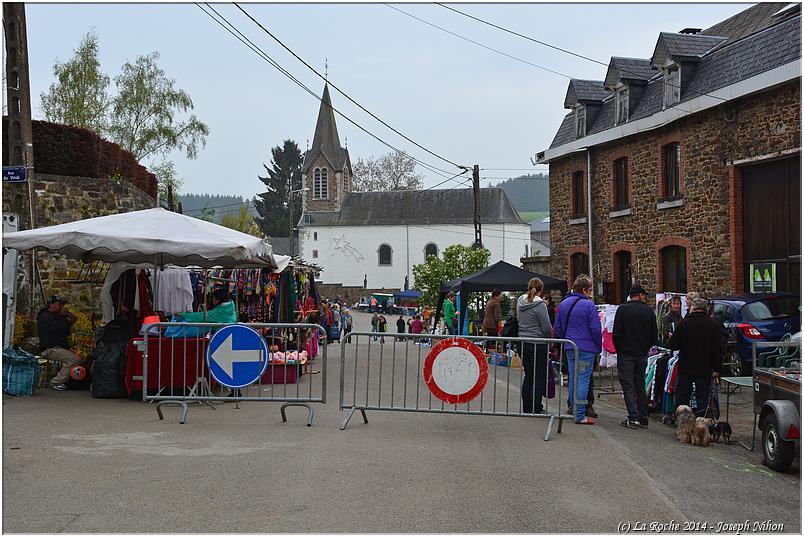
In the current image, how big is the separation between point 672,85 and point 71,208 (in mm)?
15267

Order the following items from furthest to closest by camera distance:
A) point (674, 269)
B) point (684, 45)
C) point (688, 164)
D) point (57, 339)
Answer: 1. point (684, 45)
2. point (674, 269)
3. point (688, 164)
4. point (57, 339)

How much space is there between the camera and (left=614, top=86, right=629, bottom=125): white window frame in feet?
79.7

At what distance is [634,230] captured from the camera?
77.0 ft

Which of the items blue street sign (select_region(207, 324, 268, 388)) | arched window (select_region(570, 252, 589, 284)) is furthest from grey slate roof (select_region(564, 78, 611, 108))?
blue street sign (select_region(207, 324, 268, 388))

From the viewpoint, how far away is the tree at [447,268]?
134ft

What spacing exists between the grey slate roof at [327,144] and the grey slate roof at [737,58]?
73.5m

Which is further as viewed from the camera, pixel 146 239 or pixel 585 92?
pixel 585 92

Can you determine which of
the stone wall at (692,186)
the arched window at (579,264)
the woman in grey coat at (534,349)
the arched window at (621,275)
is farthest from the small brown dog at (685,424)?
the arched window at (579,264)

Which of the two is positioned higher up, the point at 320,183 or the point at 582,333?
the point at 320,183

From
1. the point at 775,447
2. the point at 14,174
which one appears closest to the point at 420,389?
the point at 775,447

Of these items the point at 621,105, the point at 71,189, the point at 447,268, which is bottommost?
the point at 447,268

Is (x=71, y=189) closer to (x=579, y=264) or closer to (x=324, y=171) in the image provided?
(x=579, y=264)

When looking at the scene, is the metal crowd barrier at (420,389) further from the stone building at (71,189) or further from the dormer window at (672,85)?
the dormer window at (672,85)

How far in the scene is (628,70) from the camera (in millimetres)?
24438
